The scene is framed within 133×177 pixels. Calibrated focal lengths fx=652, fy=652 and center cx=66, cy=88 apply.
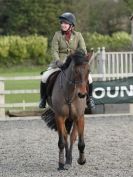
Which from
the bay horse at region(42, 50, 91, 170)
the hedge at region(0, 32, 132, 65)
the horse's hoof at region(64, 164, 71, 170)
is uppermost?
the bay horse at region(42, 50, 91, 170)

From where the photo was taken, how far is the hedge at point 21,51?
56625mm

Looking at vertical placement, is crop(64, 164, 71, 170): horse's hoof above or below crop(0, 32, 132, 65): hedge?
above

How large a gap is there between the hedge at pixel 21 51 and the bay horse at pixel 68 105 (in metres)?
46.5

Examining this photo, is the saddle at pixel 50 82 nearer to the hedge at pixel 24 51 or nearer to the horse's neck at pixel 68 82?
the horse's neck at pixel 68 82

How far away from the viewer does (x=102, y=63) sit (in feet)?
71.5

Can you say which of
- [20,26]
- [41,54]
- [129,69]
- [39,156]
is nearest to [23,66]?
[41,54]

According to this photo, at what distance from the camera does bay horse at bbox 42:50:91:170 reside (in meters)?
9.16

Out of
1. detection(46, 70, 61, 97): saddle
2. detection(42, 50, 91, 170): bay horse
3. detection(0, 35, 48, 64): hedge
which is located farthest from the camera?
detection(0, 35, 48, 64): hedge

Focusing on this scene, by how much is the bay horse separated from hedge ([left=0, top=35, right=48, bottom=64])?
46.5m

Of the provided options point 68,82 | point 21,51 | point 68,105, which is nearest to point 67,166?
point 68,105

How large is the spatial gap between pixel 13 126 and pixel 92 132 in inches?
96.2

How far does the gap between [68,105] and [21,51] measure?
156ft

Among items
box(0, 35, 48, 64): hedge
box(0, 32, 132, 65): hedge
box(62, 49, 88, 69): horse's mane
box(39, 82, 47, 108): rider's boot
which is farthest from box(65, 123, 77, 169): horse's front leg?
→ box(0, 35, 48, 64): hedge

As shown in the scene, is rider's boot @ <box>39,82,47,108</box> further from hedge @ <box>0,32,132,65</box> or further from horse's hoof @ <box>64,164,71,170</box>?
hedge @ <box>0,32,132,65</box>
